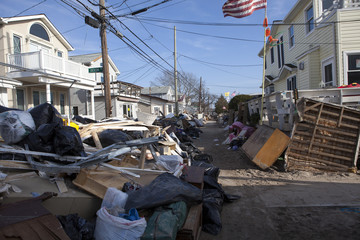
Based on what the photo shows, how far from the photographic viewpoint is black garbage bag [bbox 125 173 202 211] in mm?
2691

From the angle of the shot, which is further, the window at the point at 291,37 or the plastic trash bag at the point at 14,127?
the window at the point at 291,37

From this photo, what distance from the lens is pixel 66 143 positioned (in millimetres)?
3619

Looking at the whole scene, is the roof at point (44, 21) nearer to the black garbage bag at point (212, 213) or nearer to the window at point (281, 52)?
the black garbage bag at point (212, 213)

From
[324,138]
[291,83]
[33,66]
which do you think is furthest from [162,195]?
[291,83]

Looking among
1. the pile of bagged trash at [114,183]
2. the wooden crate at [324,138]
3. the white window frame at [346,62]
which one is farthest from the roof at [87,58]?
the wooden crate at [324,138]

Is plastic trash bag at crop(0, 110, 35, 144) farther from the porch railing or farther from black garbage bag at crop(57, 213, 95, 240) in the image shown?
the porch railing

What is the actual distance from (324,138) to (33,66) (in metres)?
12.6

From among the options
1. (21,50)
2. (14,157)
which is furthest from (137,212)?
(21,50)

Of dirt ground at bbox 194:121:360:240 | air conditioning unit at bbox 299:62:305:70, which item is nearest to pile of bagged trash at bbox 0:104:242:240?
dirt ground at bbox 194:121:360:240

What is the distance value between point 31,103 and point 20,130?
405 inches

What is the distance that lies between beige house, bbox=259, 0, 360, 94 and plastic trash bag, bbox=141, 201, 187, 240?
7100 mm

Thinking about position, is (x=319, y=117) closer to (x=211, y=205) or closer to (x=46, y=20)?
(x=211, y=205)

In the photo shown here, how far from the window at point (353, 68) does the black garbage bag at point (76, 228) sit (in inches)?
415

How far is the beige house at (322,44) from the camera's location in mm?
9000
